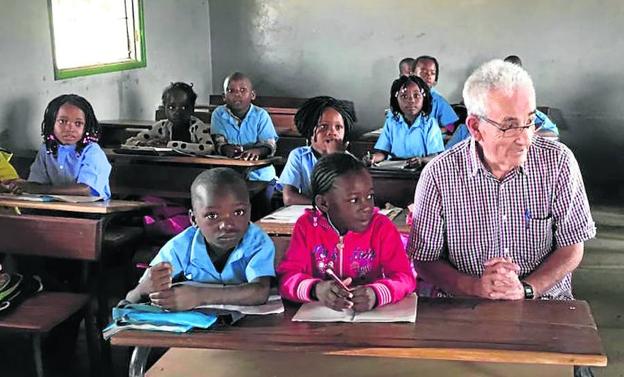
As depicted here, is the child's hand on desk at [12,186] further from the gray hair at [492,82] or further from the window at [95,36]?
the gray hair at [492,82]

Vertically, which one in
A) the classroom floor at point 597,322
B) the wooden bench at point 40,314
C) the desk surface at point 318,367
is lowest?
the classroom floor at point 597,322

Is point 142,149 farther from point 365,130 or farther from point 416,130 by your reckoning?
point 365,130

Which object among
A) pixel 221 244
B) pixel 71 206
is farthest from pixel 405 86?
pixel 221 244

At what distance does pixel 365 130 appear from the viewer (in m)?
7.57

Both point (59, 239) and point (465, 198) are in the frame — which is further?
point (59, 239)

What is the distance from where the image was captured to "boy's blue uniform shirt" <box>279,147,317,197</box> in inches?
135

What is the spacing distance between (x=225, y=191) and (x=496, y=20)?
5.82 meters

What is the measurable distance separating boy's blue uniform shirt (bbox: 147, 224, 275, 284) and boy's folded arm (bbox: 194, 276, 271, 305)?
4 centimetres

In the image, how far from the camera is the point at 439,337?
1494 millimetres

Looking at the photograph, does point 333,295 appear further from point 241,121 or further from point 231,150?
point 241,121

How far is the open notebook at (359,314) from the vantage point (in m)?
1.61

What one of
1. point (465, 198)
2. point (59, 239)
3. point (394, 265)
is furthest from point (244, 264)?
point (59, 239)

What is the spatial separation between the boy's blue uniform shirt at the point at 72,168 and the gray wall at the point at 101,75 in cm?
88

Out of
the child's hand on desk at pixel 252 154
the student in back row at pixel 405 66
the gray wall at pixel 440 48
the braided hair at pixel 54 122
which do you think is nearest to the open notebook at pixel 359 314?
the braided hair at pixel 54 122
